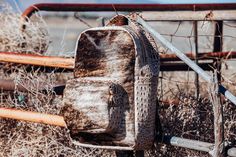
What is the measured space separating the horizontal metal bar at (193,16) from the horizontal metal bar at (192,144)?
799 mm

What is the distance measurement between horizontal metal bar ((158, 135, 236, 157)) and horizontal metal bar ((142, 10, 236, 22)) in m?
0.80

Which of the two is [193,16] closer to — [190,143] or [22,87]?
[190,143]

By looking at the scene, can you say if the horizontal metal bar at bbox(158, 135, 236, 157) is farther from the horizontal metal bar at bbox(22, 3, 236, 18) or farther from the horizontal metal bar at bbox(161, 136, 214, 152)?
the horizontal metal bar at bbox(22, 3, 236, 18)

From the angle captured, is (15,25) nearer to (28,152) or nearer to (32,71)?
(32,71)

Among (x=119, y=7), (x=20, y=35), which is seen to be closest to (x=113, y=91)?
(x=119, y=7)

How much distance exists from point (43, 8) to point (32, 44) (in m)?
0.33

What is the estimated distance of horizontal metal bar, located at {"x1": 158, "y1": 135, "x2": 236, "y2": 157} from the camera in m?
3.50

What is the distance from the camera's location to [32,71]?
4.92 metres

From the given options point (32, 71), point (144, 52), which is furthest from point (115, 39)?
point (32, 71)

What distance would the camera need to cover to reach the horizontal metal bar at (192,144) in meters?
3.50

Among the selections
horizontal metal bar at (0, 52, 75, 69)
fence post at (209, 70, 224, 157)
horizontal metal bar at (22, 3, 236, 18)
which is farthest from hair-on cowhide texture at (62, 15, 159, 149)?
horizontal metal bar at (22, 3, 236, 18)

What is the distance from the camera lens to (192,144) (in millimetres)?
3643

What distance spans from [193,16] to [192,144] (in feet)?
2.96

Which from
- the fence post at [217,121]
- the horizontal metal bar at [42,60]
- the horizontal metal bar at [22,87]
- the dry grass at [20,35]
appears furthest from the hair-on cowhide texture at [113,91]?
the dry grass at [20,35]
